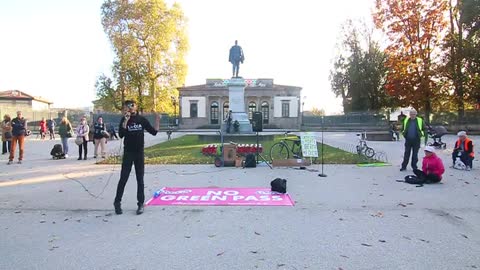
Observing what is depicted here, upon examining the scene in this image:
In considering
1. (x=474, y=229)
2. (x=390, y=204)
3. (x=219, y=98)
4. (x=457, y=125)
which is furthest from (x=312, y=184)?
(x=219, y=98)

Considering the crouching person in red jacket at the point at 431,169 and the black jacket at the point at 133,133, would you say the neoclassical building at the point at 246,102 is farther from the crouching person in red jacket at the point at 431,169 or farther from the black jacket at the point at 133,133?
the black jacket at the point at 133,133

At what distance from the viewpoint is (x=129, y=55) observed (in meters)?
45.5

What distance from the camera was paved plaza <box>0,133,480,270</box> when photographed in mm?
3986

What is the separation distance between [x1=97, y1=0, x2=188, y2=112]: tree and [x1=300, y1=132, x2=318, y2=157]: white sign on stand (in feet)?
127

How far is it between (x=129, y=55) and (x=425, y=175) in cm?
4334

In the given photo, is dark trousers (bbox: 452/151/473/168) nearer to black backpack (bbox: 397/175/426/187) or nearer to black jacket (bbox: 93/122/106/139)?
black backpack (bbox: 397/175/426/187)

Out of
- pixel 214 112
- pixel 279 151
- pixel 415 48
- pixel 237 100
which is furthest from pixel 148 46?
pixel 279 151

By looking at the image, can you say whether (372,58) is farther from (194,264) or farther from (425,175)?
(194,264)

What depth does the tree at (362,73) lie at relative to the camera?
48.3m

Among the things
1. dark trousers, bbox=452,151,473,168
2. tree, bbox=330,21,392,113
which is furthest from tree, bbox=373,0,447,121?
dark trousers, bbox=452,151,473,168

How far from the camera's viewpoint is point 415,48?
34344 millimetres

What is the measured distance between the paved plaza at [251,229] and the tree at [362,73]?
42.4m

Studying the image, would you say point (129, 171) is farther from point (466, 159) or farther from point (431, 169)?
point (466, 159)

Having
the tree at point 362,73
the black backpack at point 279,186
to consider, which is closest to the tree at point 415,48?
the tree at point 362,73
